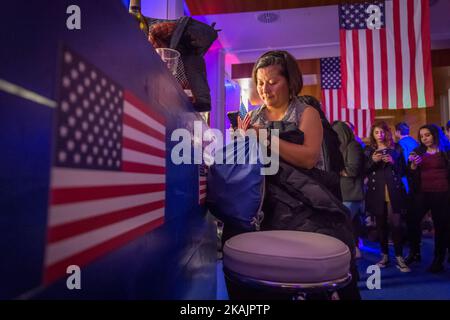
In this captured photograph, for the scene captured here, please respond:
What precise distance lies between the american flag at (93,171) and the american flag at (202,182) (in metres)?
0.78

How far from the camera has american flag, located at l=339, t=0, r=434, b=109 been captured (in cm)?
369

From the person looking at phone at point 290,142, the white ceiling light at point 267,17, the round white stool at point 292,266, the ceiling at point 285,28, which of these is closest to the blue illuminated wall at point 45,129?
the round white stool at point 292,266

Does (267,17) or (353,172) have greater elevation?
(267,17)

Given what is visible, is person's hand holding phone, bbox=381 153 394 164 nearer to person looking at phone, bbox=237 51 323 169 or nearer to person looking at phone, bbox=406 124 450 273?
person looking at phone, bbox=406 124 450 273

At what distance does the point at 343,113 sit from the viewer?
6.70 metres

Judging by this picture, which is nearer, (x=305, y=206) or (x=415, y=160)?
(x=305, y=206)

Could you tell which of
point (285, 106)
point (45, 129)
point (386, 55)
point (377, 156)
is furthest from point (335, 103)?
point (45, 129)

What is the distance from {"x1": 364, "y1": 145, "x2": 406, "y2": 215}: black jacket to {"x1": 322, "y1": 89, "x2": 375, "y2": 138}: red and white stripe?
330 cm

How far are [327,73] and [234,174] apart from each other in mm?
6087

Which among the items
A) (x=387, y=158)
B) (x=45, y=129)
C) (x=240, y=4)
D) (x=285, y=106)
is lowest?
(x=45, y=129)

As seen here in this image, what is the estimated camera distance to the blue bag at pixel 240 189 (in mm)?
1289

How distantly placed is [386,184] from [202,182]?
2.64 m

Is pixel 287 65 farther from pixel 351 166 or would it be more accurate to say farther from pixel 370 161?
pixel 370 161
